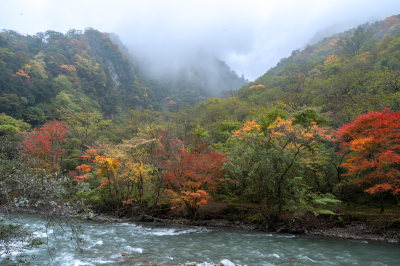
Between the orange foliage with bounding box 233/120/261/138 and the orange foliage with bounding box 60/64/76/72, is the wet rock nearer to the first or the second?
the orange foliage with bounding box 233/120/261/138

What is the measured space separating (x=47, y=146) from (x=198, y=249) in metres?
21.4

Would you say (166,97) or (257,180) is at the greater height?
(166,97)

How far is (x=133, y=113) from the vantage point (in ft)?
137

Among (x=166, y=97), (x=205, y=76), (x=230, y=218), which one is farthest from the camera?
(x=205, y=76)

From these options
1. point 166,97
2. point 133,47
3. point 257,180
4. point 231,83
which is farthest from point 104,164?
point 231,83

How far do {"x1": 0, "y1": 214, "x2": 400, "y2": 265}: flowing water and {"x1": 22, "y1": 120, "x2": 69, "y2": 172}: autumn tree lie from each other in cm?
1254

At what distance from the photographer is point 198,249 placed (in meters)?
12.3

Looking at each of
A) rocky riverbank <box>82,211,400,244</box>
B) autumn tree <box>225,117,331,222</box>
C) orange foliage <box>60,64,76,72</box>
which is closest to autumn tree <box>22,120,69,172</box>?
rocky riverbank <box>82,211,400,244</box>

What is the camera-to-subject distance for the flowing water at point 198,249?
1037 centimetres

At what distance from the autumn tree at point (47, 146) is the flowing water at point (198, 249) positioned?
1254 centimetres

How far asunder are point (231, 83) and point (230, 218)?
14023 centimetres

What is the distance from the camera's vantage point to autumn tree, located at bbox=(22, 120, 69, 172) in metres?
23.6

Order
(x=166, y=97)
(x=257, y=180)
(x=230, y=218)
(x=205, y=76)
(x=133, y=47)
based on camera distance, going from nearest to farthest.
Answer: (x=257, y=180) < (x=230, y=218) < (x=166, y=97) < (x=133, y=47) < (x=205, y=76)

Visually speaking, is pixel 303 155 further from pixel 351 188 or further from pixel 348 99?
pixel 348 99
